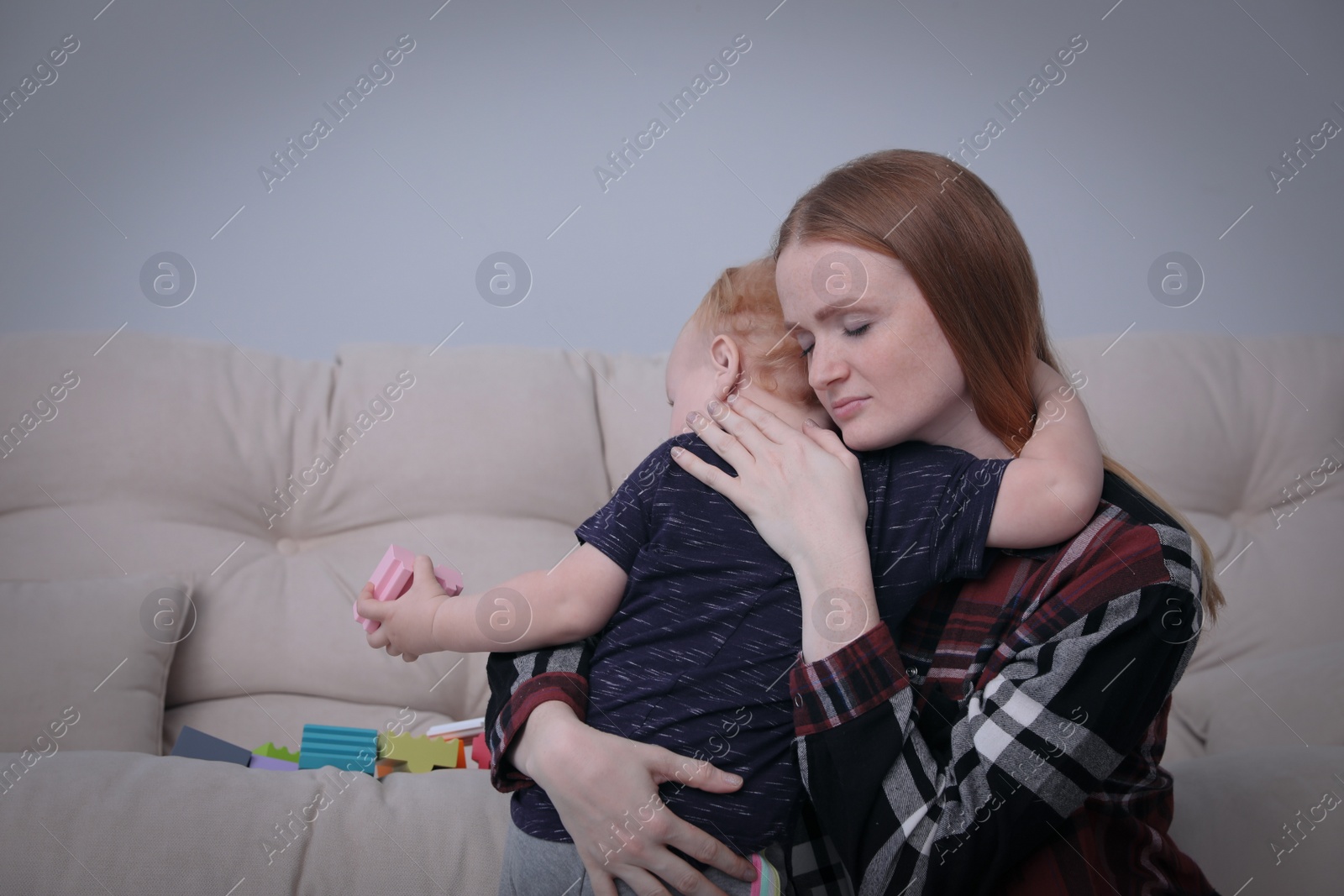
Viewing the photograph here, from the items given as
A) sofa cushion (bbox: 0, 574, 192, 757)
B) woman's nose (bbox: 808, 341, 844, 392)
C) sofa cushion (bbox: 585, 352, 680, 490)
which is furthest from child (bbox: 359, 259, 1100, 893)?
sofa cushion (bbox: 585, 352, 680, 490)

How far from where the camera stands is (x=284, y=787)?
1.04 metres

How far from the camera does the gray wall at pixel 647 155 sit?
75.4 inches

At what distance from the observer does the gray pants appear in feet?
2.86

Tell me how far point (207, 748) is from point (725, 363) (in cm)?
97

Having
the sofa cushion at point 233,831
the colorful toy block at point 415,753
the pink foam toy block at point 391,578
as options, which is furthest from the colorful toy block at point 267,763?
the pink foam toy block at point 391,578

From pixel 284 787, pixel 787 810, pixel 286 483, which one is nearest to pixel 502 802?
pixel 284 787

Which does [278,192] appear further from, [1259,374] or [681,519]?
[1259,374]

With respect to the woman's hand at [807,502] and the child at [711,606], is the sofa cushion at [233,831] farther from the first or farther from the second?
the woman's hand at [807,502]

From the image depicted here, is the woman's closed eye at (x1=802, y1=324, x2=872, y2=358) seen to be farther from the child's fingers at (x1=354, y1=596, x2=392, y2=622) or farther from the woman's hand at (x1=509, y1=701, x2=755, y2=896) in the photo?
the child's fingers at (x1=354, y1=596, x2=392, y2=622)

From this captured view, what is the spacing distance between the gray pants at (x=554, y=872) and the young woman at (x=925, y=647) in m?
0.02

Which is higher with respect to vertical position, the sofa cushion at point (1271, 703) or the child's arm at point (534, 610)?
the child's arm at point (534, 610)

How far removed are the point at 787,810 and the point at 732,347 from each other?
1.68ft

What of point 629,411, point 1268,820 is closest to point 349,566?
point 629,411

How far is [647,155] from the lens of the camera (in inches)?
83.1
